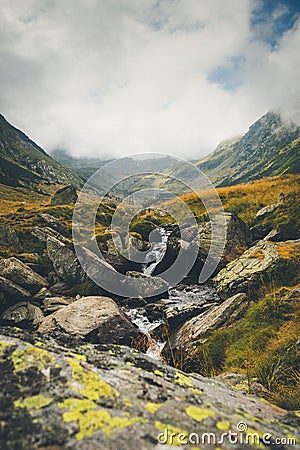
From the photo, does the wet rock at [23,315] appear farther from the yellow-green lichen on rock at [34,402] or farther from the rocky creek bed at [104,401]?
the yellow-green lichen on rock at [34,402]

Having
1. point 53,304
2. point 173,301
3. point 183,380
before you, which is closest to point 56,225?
point 53,304

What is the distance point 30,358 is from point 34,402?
0.85 m

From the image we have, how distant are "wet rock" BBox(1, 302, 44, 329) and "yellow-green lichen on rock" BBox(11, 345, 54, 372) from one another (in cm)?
1484

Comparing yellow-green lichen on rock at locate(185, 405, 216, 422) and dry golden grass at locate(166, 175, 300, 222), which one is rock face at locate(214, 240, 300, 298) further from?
dry golden grass at locate(166, 175, 300, 222)

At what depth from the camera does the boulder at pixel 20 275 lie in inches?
821

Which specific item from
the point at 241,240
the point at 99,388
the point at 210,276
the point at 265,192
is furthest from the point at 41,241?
the point at 265,192

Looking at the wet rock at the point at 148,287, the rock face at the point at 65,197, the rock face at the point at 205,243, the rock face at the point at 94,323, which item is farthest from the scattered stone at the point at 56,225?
the rock face at the point at 65,197

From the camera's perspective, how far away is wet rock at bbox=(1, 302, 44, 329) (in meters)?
17.5

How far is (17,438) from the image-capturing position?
276 cm

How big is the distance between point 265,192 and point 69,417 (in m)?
40.1

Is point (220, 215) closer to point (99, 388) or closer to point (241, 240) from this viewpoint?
point (241, 240)

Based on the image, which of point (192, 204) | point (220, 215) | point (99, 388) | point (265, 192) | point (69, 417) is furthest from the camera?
point (192, 204)

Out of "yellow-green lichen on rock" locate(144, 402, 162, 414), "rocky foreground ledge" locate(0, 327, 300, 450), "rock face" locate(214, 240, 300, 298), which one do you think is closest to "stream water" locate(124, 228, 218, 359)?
"rock face" locate(214, 240, 300, 298)

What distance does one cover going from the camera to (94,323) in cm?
1427
